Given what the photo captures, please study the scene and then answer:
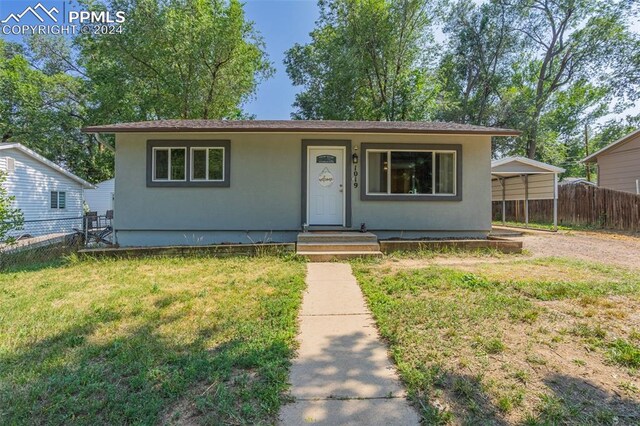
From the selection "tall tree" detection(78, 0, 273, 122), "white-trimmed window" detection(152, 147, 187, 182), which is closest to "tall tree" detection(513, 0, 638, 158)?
"tall tree" detection(78, 0, 273, 122)

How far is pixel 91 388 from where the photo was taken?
2.31 meters

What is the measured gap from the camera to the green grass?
2125mm

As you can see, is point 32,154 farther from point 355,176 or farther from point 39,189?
point 355,176

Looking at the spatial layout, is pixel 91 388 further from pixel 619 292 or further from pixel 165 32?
pixel 165 32

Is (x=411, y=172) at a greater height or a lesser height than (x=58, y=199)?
greater

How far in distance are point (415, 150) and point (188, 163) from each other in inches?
233

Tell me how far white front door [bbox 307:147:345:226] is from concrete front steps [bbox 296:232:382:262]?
0.85 meters

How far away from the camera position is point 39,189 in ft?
53.4

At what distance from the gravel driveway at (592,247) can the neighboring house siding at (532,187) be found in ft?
6.66

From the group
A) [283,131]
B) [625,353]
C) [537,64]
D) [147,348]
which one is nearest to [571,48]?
[537,64]

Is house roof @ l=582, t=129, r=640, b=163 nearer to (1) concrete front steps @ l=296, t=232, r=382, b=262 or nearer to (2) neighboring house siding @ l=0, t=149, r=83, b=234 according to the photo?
(1) concrete front steps @ l=296, t=232, r=382, b=262

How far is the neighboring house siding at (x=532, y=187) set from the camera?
38.9 feet

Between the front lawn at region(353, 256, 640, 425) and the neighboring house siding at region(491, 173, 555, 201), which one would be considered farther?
the neighboring house siding at region(491, 173, 555, 201)

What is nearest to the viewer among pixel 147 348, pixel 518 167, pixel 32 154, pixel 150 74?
pixel 147 348
